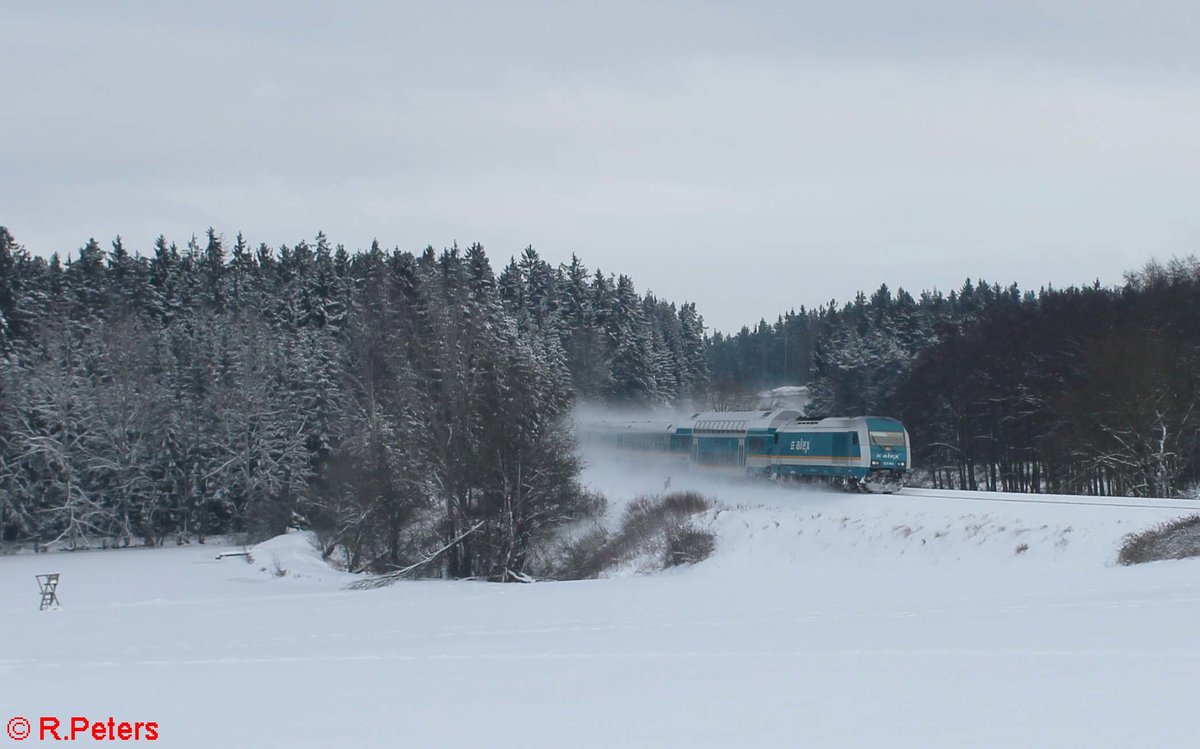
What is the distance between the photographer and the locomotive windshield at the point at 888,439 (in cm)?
3778

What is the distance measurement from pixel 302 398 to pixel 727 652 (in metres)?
53.7

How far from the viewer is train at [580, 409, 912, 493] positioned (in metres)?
37.8

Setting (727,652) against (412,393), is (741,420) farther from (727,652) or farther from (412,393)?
(727,652)

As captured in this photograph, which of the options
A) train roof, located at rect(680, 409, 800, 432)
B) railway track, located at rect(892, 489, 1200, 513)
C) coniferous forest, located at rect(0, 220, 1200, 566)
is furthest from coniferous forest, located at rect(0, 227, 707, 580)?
railway track, located at rect(892, 489, 1200, 513)

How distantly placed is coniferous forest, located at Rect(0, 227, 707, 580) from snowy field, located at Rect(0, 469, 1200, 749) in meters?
9.40

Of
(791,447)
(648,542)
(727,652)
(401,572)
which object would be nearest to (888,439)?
(791,447)

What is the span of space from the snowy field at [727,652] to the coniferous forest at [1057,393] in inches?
661

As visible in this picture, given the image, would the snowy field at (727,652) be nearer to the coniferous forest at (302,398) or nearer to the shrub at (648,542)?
the shrub at (648,542)

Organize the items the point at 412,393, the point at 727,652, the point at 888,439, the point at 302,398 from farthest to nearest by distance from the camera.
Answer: the point at 302,398, the point at 412,393, the point at 888,439, the point at 727,652

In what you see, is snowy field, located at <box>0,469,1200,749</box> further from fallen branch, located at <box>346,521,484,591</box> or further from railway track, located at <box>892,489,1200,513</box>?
fallen branch, located at <box>346,521,484,591</box>

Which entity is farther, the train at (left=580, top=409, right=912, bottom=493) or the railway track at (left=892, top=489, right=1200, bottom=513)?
the train at (left=580, top=409, right=912, bottom=493)

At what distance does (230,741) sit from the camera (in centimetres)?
1165

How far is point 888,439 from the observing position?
38.2 meters

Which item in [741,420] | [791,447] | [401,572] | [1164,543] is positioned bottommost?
[401,572]
